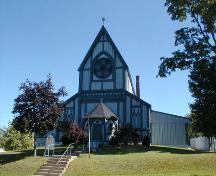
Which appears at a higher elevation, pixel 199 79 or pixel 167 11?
pixel 167 11

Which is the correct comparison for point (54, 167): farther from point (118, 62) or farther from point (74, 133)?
point (118, 62)

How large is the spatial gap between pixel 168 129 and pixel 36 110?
20.0m

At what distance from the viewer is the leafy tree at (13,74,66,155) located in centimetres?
3189

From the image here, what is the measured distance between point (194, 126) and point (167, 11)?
525 inches

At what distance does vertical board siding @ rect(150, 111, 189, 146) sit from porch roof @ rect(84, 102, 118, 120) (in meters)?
6.32

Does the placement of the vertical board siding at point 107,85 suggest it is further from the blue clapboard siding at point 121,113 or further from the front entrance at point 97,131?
the front entrance at point 97,131

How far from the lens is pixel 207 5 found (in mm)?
26703

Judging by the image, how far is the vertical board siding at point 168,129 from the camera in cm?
4530

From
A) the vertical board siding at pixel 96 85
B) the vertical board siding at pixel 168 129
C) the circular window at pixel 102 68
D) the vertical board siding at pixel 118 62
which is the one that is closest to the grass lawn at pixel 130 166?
the vertical board siding at pixel 168 129

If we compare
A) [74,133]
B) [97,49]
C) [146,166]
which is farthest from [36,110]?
[97,49]

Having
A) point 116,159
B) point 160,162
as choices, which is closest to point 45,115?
point 116,159

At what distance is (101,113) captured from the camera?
4112 cm

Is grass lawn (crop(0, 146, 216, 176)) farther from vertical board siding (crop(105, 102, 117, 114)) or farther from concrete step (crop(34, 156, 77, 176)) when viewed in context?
vertical board siding (crop(105, 102, 117, 114))

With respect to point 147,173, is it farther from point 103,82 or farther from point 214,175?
point 103,82
